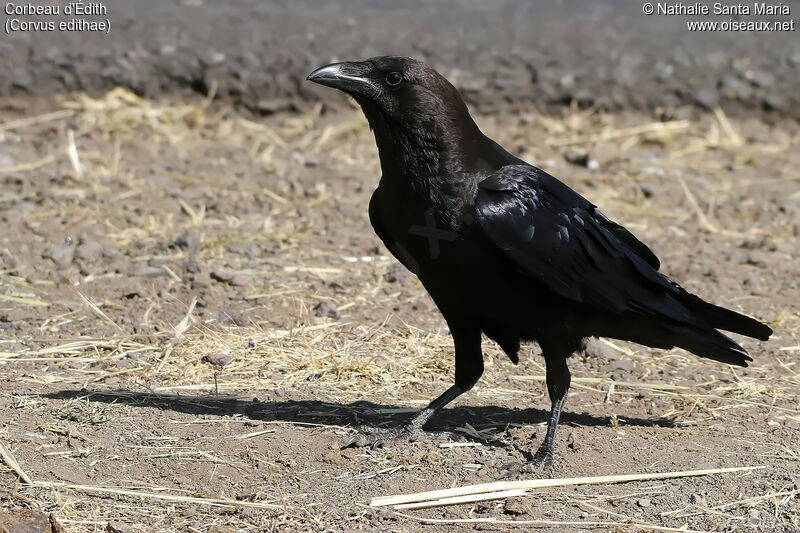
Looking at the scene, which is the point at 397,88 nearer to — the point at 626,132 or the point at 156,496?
the point at 156,496

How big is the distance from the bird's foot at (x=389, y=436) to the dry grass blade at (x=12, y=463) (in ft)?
4.23

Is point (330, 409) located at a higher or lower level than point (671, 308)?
lower

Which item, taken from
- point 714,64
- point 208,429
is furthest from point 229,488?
point 714,64

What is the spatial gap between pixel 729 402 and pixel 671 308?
811mm

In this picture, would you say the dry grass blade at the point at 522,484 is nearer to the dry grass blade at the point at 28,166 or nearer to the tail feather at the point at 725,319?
the tail feather at the point at 725,319

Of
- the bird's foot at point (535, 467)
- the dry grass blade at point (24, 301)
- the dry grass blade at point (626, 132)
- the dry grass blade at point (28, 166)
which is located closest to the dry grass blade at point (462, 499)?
the bird's foot at point (535, 467)

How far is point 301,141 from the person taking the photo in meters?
9.34

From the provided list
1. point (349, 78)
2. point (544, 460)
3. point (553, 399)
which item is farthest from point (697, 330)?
point (349, 78)

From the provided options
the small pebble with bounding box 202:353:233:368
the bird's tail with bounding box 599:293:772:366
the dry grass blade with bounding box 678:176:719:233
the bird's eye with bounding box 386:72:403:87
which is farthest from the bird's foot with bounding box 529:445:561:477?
the dry grass blade with bounding box 678:176:719:233

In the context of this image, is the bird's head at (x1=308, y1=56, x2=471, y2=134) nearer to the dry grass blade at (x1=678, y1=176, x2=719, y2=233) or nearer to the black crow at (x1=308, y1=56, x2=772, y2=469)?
the black crow at (x1=308, y1=56, x2=772, y2=469)

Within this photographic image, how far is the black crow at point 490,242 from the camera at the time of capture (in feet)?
14.1

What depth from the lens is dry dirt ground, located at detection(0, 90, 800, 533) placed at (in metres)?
4.10

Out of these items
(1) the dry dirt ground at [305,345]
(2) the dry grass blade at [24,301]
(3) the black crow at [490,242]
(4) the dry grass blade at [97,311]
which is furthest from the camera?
(2) the dry grass blade at [24,301]

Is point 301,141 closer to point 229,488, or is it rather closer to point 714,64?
point 714,64
